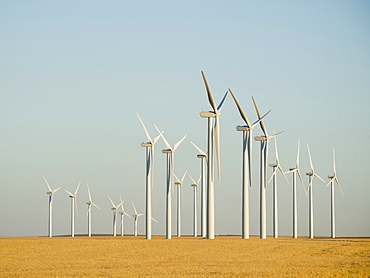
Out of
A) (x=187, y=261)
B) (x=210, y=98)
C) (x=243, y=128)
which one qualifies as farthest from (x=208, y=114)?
(x=187, y=261)

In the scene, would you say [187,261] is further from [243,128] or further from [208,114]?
[243,128]

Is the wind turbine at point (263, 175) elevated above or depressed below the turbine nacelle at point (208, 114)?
below

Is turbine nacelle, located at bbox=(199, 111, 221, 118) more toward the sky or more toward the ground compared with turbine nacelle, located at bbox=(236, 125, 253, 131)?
more toward the sky

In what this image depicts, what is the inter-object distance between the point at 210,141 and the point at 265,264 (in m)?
36.5

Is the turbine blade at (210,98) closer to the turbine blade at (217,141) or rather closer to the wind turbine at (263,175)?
the turbine blade at (217,141)

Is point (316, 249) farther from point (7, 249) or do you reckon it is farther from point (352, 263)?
point (7, 249)

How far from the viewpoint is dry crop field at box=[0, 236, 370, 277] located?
51469mm

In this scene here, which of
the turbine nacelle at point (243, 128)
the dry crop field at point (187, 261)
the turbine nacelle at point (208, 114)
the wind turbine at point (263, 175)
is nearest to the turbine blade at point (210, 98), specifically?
the turbine nacelle at point (208, 114)

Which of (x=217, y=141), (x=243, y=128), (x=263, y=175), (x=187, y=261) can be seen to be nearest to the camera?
(x=187, y=261)

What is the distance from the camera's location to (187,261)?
2485 inches

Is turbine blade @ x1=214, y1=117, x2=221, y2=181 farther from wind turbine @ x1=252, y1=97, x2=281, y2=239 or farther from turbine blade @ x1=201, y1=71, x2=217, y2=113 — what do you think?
wind turbine @ x1=252, y1=97, x2=281, y2=239

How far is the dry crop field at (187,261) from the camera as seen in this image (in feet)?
169

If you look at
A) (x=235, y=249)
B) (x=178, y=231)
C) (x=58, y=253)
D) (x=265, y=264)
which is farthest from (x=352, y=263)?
(x=178, y=231)

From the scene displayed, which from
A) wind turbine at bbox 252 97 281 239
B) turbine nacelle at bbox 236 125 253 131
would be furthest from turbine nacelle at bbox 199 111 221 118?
wind turbine at bbox 252 97 281 239
